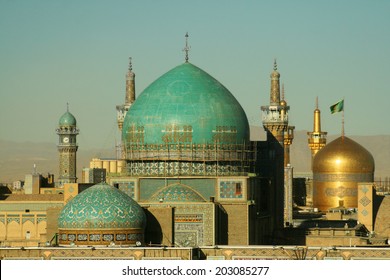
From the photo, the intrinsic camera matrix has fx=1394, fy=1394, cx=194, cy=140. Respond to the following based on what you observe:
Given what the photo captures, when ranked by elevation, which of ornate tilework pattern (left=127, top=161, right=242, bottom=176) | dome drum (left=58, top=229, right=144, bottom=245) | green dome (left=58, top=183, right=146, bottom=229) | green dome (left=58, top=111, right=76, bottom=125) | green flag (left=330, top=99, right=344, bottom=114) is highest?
green flag (left=330, top=99, right=344, bottom=114)

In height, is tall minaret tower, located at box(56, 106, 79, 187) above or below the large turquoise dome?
above

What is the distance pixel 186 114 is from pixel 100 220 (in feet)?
20.2

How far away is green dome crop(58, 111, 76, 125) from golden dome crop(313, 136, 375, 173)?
11.1 m

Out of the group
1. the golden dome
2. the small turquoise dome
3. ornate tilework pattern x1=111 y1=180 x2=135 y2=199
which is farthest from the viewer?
the golden dome

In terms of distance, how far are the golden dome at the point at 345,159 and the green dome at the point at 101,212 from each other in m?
26.5

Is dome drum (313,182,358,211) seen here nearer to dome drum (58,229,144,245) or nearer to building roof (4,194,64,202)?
building roof (4,194,64,202)

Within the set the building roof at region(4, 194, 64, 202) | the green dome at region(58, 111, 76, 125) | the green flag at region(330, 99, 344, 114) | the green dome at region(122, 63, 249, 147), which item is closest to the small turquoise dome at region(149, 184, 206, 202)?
the green dome at region(122, 63, 249, 147)

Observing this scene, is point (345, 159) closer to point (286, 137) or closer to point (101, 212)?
point (286, 137)

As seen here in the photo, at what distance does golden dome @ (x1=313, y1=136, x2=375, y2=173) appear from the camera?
6041 centimetres

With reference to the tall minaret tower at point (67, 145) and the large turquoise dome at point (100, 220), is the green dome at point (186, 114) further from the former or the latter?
the tall minaret tower at point (67, 145)

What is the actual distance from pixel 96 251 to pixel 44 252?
3.89 feet

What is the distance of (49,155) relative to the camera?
456 ft
